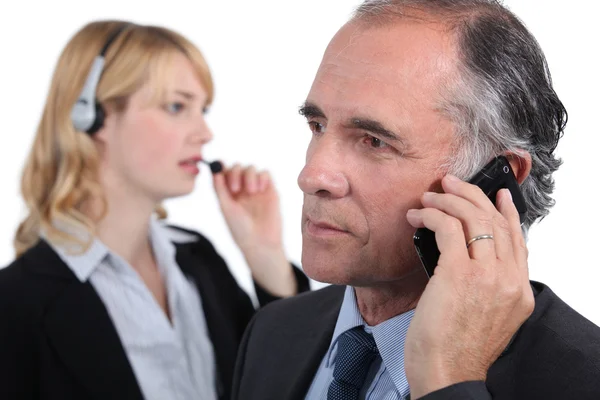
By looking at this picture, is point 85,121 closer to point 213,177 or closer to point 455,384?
point 213,177

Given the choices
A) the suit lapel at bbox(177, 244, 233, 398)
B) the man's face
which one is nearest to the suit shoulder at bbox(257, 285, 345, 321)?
the man's face

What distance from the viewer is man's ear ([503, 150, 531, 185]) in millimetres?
1624

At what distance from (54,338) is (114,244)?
41 cm

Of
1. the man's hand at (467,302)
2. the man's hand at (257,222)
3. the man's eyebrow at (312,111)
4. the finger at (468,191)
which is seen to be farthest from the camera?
the man's hand at (257,222)

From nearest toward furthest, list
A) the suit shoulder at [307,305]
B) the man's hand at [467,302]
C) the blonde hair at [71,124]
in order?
1. the man's hand at [467,302]
2. the suit shoulder at [307,305]
3. the blonde hair at [71,124]

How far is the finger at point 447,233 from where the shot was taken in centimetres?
144

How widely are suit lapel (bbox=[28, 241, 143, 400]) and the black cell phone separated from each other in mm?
1459

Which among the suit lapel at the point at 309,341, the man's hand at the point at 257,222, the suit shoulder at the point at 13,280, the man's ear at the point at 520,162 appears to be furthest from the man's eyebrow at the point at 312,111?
the man's hand at the point at 257,222

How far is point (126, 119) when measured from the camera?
289 centimetres

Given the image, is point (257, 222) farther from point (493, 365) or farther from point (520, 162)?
point (493, 365)

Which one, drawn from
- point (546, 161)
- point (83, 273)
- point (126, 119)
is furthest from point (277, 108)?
point (546, 161)

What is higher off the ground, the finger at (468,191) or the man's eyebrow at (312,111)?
the man's eyebrow at (312,111)

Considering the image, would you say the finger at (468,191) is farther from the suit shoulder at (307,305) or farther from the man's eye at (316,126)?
the suit shoulder at (307,305)

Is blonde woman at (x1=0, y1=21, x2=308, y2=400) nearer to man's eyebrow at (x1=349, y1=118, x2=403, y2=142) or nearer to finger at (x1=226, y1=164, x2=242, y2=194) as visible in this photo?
finger at (x1=226, y1=164, x2=242, y2=194)
